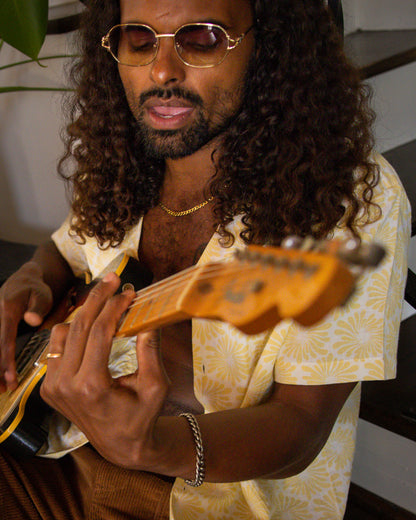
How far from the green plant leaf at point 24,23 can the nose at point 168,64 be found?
0.47 m

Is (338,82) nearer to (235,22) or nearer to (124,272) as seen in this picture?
(235,22)

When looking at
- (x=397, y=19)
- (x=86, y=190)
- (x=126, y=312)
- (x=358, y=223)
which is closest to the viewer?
(x=126, y=312)

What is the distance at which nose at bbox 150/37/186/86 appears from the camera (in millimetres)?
1104

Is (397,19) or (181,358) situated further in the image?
(397,19)

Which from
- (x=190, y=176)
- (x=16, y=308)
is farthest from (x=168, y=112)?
(x=16, y=308)

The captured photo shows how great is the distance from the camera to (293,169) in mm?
1102

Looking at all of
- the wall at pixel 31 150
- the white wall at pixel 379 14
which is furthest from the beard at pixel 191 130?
the white wall at pixel 379 14

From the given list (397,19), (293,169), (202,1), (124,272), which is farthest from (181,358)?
(397,19)

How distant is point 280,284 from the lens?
55 cm

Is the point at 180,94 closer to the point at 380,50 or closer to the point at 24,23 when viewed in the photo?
the point at 24,23

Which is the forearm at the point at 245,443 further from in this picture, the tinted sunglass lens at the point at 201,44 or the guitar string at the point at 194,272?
the tinted sunglass lens at the point at 201,44

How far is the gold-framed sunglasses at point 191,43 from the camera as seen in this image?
3.56ft

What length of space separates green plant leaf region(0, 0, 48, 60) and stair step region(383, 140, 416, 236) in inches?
37.1

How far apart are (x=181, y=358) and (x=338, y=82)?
601 millimetres
